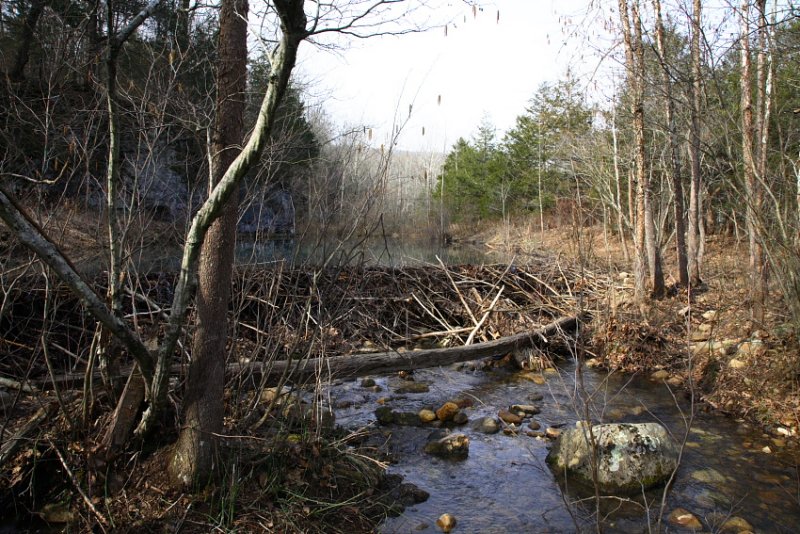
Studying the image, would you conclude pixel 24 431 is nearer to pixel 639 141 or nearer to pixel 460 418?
pixel 460 418

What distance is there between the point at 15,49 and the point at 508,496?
1297 cm

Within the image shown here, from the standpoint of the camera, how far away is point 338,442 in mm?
4262

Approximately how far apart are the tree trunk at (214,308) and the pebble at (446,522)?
173cm

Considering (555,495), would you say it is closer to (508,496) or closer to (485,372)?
(508,496)

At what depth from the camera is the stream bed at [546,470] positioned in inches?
166

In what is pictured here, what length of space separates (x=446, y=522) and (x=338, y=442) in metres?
1.00

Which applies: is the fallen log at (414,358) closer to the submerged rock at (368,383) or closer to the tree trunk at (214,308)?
Result: the submerged rock at (368,383)

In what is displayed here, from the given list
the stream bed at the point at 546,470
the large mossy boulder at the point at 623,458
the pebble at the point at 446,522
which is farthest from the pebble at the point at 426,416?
the pebble at the point at 446,522

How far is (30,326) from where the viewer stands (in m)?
6.55

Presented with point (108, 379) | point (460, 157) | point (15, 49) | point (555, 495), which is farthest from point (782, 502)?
point (460, 157)

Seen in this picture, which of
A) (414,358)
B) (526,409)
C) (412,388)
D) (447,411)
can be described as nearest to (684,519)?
(526,409)

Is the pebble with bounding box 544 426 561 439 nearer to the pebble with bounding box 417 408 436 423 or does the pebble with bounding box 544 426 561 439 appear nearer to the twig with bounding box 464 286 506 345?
the pebble with bounding box 417 408 436 423

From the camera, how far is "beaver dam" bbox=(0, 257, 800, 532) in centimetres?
355

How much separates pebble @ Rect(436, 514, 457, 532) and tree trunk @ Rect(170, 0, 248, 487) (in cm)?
173
